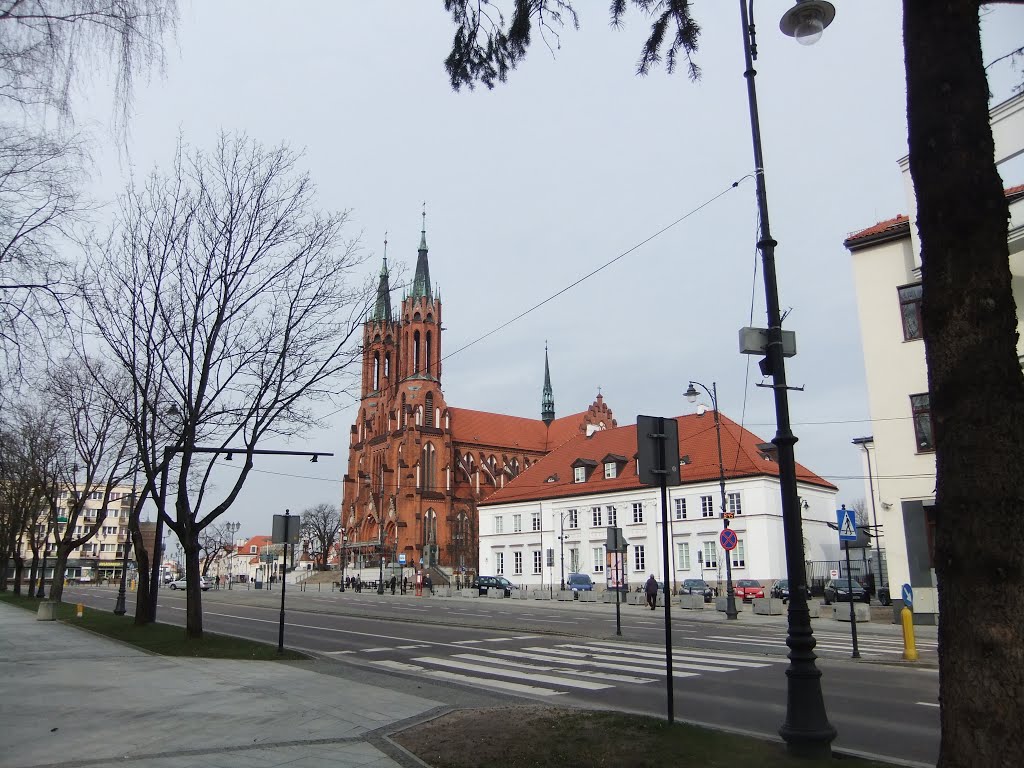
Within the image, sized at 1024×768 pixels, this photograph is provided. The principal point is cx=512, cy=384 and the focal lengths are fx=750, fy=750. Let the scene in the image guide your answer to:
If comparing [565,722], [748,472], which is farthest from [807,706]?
[748,472]

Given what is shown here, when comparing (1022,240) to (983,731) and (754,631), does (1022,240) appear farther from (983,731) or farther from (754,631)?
(983,731)

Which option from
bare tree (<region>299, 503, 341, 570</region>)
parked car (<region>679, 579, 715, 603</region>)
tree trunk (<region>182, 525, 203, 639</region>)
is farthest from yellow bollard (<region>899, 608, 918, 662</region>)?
bare tree (<region>299, 503, 341, 570</region>)

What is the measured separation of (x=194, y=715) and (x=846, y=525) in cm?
1405

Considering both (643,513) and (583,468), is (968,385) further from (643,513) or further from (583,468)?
(583,468)

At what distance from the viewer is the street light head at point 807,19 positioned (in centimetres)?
783

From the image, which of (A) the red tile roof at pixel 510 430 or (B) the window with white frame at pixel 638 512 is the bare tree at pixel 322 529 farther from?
(B) the window with white frame at pixel 638 512

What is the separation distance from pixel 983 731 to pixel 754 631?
66.8 ft

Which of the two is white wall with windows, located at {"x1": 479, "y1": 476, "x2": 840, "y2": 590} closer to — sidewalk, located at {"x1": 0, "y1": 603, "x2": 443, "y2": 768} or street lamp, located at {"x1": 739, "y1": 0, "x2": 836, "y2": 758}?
sidewalk, located at {"x1": 0, "y1": 603, "x2": 443, "y2": 768}

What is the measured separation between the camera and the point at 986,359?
170 inches

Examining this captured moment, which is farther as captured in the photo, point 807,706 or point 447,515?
point 447,515

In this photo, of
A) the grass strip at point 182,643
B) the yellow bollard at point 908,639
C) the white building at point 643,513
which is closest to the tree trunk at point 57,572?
the grass strip at point 182,643

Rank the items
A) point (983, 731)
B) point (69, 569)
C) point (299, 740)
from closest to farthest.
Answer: point (983, 731) < point (299, 740) < point (69, 569)

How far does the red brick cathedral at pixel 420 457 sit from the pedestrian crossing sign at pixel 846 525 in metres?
67.2

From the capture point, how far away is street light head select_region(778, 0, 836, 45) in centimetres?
783
